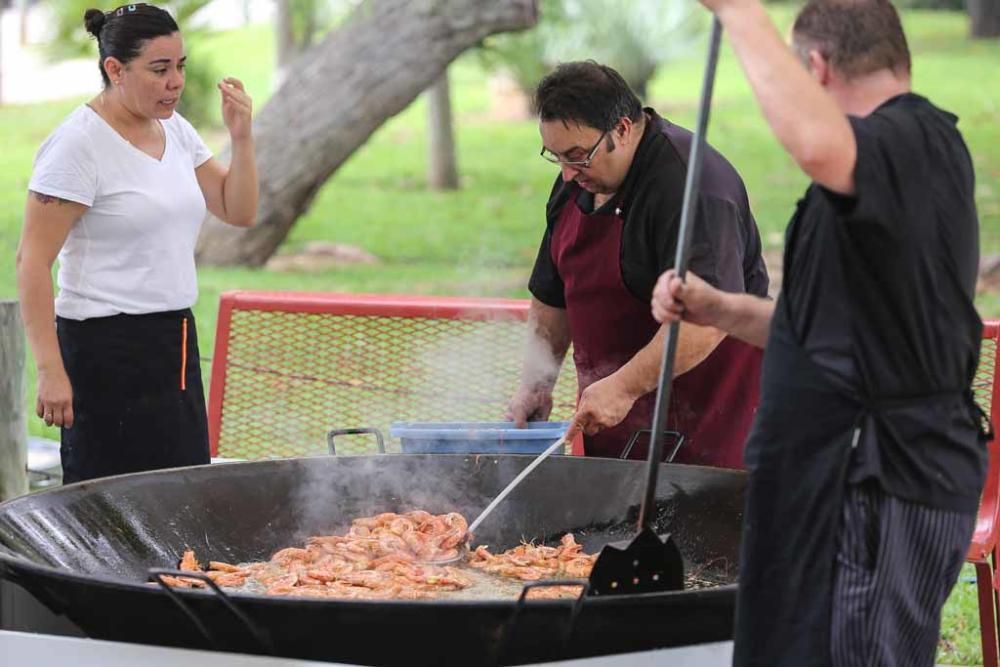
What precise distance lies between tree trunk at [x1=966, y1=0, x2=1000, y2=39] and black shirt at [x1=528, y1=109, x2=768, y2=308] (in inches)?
539

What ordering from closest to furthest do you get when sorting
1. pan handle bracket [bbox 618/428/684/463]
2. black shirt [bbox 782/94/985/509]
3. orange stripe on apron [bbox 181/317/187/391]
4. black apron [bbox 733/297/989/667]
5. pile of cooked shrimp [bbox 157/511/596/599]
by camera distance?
black shirt [bbox 782/94/985/509]
black apron [bbox 733/297/989/667]
pile of cooked shrimp [bbox 157/511/596/599]
pan handle bracket [bbox 618/428/684/463]
orange stripe on apron [bbox 181/317/187/391]

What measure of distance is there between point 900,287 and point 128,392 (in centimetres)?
230

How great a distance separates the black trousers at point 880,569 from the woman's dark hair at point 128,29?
7.52ft

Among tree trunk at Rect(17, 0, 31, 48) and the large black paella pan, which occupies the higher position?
tree trunk at Rect(17, 0, 31, 48)

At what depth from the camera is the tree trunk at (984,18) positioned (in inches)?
624

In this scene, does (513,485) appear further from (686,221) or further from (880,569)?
(880,569)

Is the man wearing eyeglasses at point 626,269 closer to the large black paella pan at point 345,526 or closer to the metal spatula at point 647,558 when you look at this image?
the large black paella pan at point 345,526

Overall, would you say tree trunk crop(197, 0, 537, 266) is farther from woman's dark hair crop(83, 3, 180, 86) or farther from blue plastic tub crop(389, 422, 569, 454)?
blue plastic tub crop(389, 422, 569, 454)

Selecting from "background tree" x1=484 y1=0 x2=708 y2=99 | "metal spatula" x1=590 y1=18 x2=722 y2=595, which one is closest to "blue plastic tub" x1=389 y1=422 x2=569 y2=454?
"metal spatula" x1=590 y1=18 x2=722 y2=595

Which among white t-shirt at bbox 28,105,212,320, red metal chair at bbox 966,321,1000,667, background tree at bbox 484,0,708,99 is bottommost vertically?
red metal chair at bbox 966,321,1000,667

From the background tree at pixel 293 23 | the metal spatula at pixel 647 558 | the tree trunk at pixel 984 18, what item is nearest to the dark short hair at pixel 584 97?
the metal spatula at pixel 647 558

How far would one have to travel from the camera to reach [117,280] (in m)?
3.63

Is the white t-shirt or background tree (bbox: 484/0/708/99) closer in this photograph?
the white t-shirt

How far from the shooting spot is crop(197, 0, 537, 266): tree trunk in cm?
809
